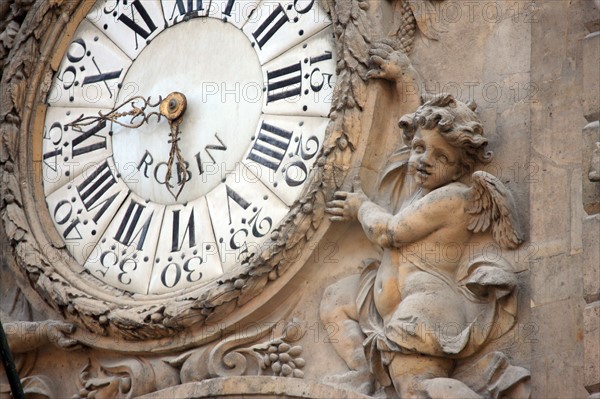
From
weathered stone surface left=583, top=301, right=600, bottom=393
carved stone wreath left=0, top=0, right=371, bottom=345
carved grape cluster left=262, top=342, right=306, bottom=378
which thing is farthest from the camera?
carved stone wreath left=0, top=0, right=371, bottom=345

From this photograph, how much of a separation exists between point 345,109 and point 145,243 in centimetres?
99

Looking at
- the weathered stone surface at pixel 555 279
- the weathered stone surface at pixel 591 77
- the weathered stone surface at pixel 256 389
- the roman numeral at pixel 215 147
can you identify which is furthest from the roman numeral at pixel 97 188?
the weathered stone surface at pixel 591 77

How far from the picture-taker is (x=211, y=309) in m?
8.11

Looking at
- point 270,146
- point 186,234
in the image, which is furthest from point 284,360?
point 270,146

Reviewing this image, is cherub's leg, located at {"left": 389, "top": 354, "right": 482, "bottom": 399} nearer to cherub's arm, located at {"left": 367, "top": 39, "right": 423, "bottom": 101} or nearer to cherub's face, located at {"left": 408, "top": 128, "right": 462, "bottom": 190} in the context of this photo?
cherub's face, located at {"left": 408, "top": 128, "right": 462, "bottom": 190}

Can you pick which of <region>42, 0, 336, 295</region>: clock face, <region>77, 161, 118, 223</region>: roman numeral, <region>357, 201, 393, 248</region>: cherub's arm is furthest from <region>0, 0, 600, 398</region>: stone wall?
<region>77, 161, 118, 223</region>: roman numeral

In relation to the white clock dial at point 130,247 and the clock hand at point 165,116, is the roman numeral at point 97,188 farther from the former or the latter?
the clock hand at point 165,116

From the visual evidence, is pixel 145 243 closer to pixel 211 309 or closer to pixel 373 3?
pixel 211 309

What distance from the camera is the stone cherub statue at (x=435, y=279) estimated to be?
7.48m

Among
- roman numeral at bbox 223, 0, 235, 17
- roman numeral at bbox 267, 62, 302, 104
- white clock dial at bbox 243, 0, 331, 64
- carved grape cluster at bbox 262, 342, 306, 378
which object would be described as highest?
roman numeral at bbox 223, 0, 235, 17

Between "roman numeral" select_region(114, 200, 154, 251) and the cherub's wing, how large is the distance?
1.45 metres

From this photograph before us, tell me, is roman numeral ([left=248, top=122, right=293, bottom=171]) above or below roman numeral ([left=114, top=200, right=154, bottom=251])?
above

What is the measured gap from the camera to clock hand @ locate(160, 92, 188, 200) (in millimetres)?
8516

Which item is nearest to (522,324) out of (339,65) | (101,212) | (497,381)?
(497,381)
